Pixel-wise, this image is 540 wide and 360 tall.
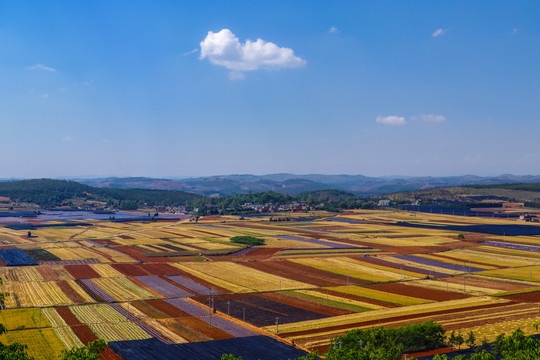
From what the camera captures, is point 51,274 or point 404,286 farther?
point 51,274

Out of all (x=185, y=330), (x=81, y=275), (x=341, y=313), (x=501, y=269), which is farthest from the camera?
(x=501, y=269)

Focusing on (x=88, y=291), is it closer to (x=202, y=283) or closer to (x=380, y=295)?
(x=202, y=283)

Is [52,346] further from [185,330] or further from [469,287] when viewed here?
[469,287]

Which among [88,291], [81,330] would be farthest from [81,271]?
[81,330]

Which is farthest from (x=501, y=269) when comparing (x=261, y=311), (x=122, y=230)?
(x=122, y=230)

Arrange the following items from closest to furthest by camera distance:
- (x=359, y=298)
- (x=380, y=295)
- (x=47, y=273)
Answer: (x=359, y=298), (x=380, y=295), (x=47, y=273)

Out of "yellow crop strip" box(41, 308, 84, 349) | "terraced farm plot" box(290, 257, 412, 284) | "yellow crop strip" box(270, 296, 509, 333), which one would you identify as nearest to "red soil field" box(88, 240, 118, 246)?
"terraced farm plot" box(290, 257, 412, 284)

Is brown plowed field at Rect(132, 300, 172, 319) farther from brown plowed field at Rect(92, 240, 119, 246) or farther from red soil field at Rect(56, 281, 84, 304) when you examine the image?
brown plowed field at Rect(92, 240, 119, 246)
